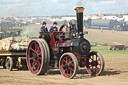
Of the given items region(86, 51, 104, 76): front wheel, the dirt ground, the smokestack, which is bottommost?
the dirt ground

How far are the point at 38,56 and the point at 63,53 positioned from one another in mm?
970

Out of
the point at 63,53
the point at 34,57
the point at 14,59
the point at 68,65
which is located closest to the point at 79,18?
the point at 63,53

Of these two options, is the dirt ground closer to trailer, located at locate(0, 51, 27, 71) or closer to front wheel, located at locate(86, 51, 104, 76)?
front wheel, located at locate(86, 51, 104, 76)

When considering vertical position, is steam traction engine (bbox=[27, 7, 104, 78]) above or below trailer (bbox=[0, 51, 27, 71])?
above

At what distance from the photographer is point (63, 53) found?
10.8 meters

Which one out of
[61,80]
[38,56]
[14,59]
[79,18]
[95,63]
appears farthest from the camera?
[14,59]

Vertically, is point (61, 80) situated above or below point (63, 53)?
below

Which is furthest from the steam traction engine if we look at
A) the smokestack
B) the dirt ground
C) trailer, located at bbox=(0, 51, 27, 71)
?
trailer, located at bbox=(0, 51, 27, 71)

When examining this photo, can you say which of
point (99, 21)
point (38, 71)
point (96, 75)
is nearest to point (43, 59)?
point (38, 71)

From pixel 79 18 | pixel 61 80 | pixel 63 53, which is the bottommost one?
pixel 61 80

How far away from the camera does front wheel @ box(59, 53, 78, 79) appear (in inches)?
374

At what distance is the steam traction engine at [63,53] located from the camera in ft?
33.0

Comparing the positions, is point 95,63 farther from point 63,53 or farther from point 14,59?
point 14,59

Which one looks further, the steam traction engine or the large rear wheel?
the large rear wheel
